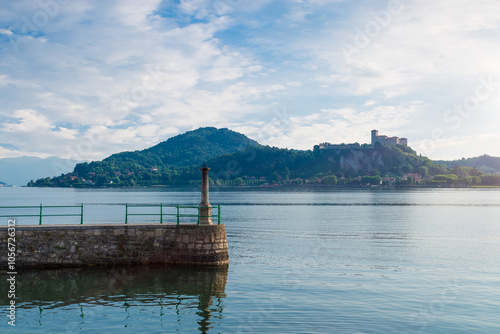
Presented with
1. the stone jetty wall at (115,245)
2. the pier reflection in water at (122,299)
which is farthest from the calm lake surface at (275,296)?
the stone jetty wall at (115,245)

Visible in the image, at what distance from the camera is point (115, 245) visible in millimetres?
20516

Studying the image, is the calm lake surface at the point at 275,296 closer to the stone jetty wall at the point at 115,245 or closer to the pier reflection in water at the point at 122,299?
the pier reflection in water at the point at 122,299

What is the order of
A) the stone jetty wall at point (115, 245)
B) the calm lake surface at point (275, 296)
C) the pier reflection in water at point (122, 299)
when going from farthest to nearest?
the stone jetty wall at point (115, 245), the calm lake surface at point (275, 296), the pier reflection in water at point (122, 299)

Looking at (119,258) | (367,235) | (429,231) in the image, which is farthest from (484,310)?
(429,231)

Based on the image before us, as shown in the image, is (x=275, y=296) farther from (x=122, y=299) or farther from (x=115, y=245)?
(x=115, y=245)

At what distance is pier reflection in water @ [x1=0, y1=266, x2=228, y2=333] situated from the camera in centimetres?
1386

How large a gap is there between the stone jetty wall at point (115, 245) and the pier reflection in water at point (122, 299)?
0.45 meters

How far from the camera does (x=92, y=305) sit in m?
15.7

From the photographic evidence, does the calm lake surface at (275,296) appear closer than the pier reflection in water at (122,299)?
No

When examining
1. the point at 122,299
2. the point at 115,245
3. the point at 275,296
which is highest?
A: the point at 115,245

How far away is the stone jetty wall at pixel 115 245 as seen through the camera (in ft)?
64.1

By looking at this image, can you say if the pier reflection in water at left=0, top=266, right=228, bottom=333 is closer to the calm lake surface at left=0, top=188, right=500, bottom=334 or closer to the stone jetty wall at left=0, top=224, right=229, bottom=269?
the calm lake surface at left=0, top=188, right=500, bottom=334

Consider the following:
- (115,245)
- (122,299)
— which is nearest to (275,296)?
(122,299)

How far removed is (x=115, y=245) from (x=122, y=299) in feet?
14.9
